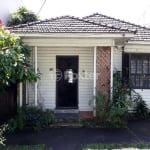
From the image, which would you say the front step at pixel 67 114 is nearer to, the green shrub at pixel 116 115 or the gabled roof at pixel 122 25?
the green shrub at pixel 116 115

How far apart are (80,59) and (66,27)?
5.80ft

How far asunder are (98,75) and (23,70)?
12.5 ft

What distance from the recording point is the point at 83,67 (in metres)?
14.4

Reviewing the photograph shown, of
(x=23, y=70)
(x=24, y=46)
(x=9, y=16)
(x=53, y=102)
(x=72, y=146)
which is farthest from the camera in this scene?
(x=9, y=16)

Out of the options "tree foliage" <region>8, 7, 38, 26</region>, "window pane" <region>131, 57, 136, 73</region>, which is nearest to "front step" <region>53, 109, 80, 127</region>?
"window pane" <region>131, 57, 136, 73</region>

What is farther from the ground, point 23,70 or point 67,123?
point 23,70

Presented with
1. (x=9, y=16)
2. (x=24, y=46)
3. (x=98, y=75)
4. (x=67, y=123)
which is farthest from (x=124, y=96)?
(x=9, y=16)

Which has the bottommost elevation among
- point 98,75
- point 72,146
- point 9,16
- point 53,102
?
point 72,146

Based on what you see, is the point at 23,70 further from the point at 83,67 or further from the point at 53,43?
the point at 83,67

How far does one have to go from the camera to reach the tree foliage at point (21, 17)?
19.5m

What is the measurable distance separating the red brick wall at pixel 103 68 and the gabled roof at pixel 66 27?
873mm

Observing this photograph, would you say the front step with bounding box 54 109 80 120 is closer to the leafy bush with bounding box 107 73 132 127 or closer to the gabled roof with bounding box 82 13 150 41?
the leafy bush with bounding box 107 73 132 127

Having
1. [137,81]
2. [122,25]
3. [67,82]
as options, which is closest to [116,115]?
[67,82]

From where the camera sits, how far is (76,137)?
10852 mm
